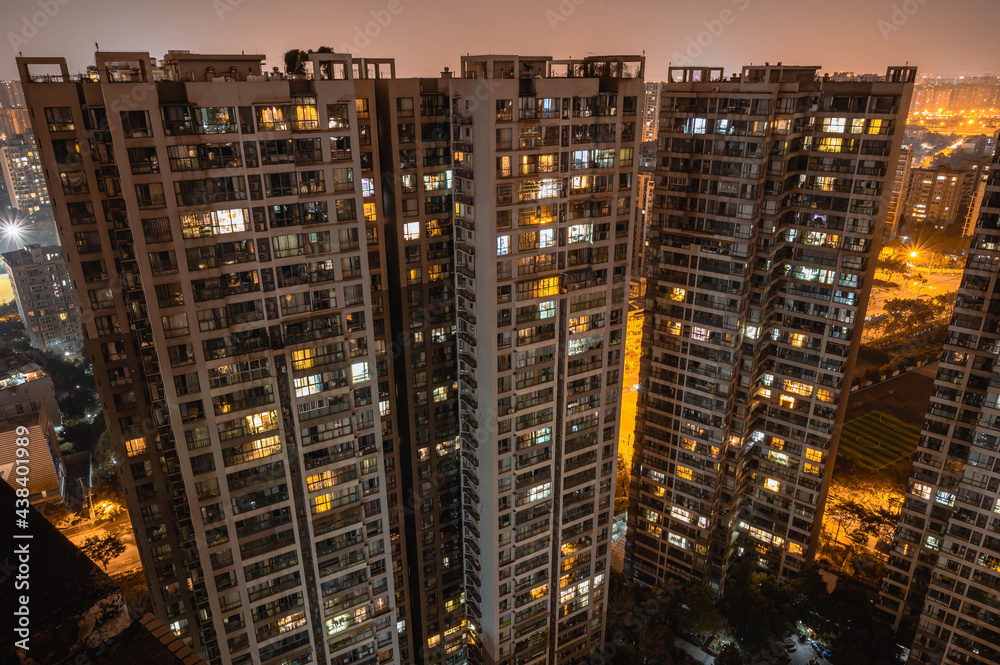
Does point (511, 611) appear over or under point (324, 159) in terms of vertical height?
under

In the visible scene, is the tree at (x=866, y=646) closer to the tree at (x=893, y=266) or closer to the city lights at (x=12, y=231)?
the tree at (x=893, y=266)

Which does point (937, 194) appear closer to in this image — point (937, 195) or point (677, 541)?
point (937, 195)

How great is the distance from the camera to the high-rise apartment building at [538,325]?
132 ft

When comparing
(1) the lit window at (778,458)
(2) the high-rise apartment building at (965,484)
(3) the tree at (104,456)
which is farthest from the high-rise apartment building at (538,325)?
(3) the tree at (104,456)

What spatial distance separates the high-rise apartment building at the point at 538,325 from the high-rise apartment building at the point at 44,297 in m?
112

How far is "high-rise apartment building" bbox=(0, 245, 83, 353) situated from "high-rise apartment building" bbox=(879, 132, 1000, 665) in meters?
141

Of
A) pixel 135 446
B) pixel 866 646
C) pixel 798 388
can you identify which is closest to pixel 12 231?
pixel 135 446

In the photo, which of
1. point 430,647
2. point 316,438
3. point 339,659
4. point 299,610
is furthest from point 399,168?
point 430,647

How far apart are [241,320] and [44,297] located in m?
122

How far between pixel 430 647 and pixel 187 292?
39639 millimetres

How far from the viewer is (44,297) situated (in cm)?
12525

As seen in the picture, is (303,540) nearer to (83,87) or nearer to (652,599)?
(83,87)

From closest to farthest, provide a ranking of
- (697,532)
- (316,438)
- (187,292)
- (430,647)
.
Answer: (187,292)
(316,438)
(430,647)
(697,532)

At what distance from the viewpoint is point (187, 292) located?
32344 mm
